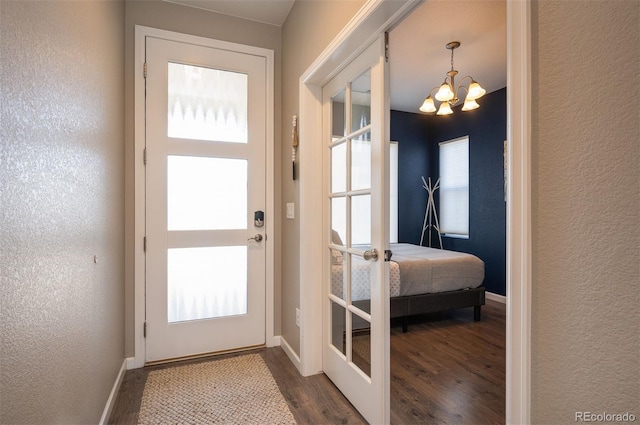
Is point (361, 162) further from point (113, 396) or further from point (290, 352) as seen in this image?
point (113, 396)

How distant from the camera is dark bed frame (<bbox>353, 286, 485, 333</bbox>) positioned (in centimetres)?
308

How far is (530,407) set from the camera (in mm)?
806

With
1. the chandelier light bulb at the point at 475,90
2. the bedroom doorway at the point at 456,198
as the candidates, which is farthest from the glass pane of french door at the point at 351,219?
the chandelier light bulb at the point at 475,90

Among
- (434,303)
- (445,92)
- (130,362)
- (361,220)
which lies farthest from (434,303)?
(130,362)

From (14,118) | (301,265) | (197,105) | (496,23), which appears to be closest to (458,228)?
(496,23)

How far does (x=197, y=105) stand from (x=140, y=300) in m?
1.52

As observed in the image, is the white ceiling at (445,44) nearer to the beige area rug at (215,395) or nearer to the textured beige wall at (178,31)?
the textured beige wall at (178,31)

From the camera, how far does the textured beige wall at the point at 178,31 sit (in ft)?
7.70

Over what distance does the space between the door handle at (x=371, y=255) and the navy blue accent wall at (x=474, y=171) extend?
3.28 m

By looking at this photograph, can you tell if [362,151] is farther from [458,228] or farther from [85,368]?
[458,228]

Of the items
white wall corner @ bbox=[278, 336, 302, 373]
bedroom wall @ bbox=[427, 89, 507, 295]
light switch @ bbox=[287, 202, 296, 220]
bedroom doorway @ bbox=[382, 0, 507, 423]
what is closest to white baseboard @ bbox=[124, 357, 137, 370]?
white wall corner @ bbox=[278, 336, 302, 373]

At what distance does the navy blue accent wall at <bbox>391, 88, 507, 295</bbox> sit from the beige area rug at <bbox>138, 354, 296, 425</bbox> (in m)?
Answer: 3.43

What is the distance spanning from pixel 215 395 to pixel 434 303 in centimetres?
217

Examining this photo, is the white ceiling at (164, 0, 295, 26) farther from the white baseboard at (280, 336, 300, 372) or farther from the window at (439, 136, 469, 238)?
the window at (439, 136, 469, 238)
